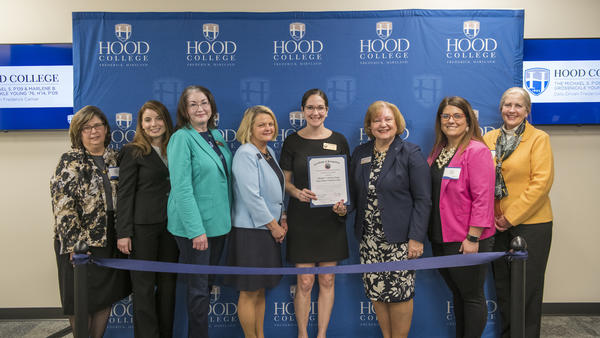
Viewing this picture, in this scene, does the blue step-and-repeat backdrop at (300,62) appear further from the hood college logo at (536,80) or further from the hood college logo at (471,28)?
the hood college logo at (536,80)

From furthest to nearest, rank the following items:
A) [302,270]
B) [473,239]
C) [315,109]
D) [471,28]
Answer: [471,28] → [315,109] → [473,239] → [302,270]

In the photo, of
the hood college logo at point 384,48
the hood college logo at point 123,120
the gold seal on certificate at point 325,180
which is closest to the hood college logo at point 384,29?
the hood college logo at point 384,48

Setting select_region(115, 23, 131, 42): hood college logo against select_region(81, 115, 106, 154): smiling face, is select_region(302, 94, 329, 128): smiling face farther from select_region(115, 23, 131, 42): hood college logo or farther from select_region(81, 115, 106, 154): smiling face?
select_region(115, 23, 131, 42): hood college logo

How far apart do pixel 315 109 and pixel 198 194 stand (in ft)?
3.42

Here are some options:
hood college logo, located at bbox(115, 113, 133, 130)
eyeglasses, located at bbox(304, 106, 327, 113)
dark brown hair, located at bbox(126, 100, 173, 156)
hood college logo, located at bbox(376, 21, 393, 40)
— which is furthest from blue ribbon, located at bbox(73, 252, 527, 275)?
hood college logo, located at bbox(376, 21, 393, 40)

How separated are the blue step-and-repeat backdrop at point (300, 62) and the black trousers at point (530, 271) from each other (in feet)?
1.13

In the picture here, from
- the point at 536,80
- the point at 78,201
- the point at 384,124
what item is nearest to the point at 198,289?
the point at 78,201

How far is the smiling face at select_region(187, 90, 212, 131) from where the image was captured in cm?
266

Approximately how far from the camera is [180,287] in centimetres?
331

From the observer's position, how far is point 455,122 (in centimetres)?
261

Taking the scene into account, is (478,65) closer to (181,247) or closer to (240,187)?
(240,187)

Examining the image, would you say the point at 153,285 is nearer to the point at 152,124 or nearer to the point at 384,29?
the point at 152,124

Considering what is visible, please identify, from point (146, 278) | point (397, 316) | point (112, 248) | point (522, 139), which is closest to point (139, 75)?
point (112, 248)

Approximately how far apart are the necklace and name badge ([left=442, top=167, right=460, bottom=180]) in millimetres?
71
